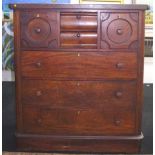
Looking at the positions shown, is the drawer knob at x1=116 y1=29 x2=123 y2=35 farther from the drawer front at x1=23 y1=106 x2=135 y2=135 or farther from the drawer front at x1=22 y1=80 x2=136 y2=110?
the drawer front at x1=23 y1=106 x2=135 y2=135

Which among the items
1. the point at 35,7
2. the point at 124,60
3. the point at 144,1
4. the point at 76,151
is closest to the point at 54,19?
the point at 35,7

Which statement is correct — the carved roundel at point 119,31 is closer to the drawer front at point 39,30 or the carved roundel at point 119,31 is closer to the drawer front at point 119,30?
the drawer front at point 119,30

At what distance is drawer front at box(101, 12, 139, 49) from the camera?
1992 millimetres

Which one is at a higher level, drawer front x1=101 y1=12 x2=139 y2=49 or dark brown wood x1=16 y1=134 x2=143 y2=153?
drawer front x1=101 y1=12 x2=139 y2=49

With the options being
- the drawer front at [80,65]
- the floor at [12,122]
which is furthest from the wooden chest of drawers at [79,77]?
the floor at [12,122]

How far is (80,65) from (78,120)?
15.3 inches

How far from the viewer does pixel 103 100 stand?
2.10 m

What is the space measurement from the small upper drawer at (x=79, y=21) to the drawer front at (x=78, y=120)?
56cm

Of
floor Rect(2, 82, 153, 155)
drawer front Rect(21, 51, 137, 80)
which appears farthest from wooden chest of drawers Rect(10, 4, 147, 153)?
floor Rect(2, 82, 153, 155)

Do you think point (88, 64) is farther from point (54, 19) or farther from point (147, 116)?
point (147, 116)

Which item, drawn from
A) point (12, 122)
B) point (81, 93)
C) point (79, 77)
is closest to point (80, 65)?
point (79, 77)

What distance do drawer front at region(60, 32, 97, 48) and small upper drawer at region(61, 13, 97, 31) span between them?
0.11ft

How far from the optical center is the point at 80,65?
80.9 inches

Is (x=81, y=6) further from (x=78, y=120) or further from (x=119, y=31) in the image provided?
(x=78, y=120)
